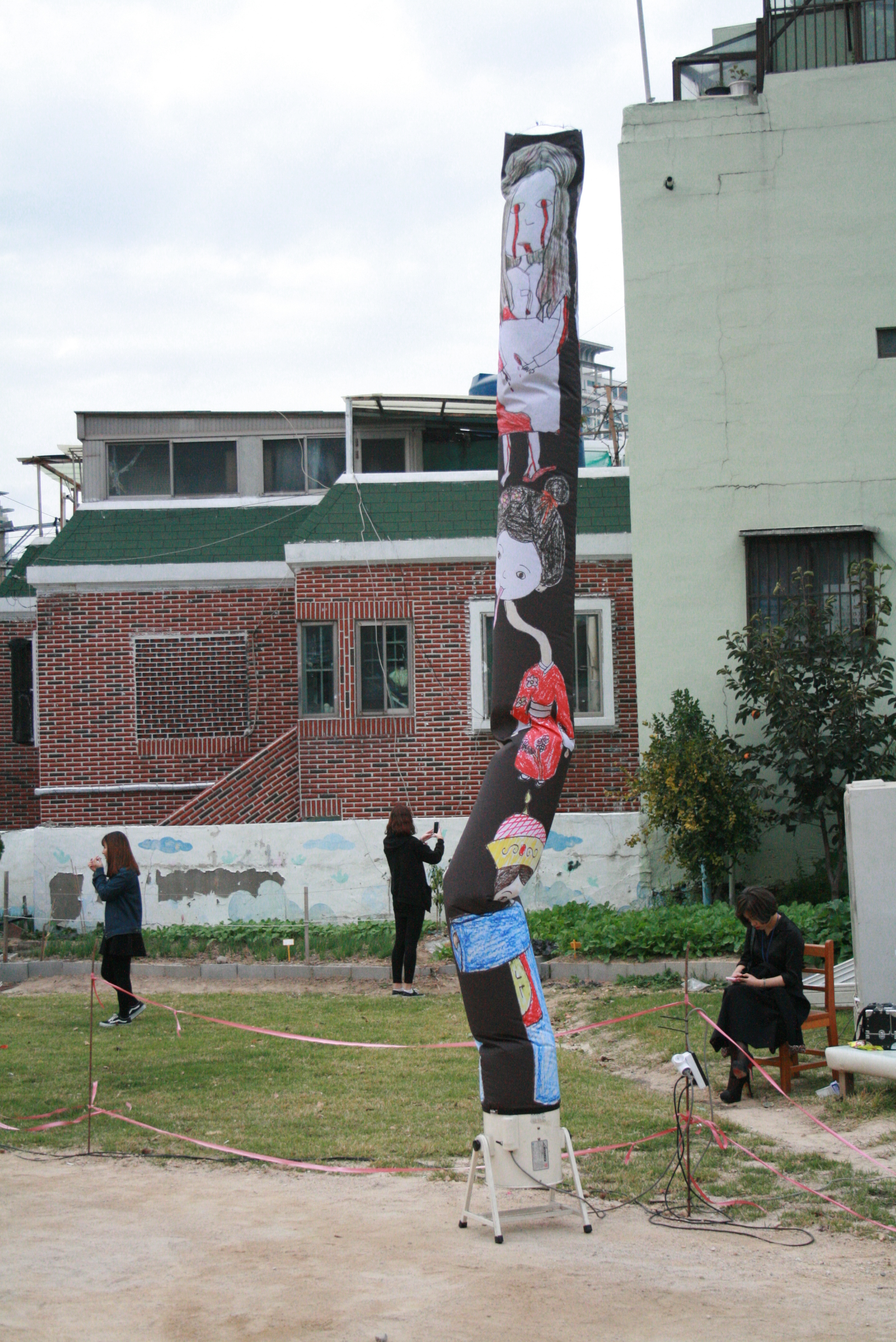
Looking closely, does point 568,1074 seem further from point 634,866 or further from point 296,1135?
point 634,866

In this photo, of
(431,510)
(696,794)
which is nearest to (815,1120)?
(696,794)

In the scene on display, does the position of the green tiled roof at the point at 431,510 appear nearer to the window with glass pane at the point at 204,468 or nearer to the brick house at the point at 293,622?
the brick house at the point at 293,622

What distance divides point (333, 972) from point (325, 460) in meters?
10.8

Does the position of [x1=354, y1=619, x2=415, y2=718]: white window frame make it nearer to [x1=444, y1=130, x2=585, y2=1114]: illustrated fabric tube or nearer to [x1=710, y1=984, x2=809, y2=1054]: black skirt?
[x1=710, y1=984, x2=809, y2=1054]: black skirt

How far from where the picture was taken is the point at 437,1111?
840cm

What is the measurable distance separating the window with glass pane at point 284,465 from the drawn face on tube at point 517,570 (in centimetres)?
1566

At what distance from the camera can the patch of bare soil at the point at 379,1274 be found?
4.93 metres

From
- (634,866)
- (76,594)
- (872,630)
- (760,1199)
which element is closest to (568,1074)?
(760,1199)

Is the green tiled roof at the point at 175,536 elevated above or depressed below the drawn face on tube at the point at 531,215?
above

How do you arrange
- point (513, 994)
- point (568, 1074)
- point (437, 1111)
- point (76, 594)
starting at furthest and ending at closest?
1. point (76, 594)
2. point (568, 1074)
3. point (437, 1111)
4. point (513, 994)

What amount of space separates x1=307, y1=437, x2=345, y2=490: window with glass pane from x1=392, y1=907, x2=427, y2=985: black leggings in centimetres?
1133

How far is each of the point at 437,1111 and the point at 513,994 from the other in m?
2.35

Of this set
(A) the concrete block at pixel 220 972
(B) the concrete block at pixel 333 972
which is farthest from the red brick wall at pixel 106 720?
(B) the concrete block at pixel 333 972

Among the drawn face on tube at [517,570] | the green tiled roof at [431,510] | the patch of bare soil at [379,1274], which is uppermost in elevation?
the green tiled roof at [431,510]
